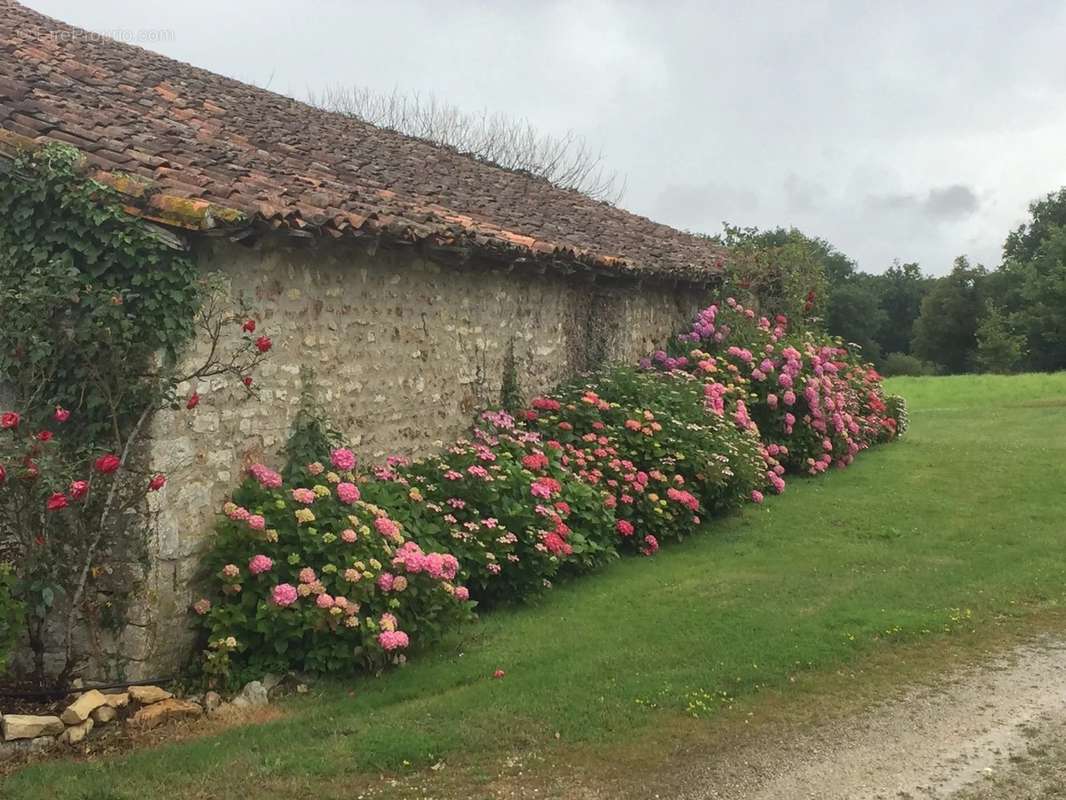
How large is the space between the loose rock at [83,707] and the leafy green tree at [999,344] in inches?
1722

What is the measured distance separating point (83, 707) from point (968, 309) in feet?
174

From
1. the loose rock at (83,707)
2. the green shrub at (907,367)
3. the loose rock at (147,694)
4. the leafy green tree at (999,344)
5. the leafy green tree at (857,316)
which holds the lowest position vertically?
the loose rock at (147,694)

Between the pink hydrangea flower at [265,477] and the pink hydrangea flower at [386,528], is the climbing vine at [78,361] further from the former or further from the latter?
the pink hydrangea flower at [386,528]

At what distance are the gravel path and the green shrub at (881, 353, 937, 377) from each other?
46563 mm

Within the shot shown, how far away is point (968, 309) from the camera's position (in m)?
50.7

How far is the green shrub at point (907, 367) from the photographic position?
4938 centimetres

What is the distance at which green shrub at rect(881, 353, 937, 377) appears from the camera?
4938 cm

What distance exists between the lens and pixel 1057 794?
4.16 meters

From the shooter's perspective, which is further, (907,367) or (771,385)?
Answer: (907,367)

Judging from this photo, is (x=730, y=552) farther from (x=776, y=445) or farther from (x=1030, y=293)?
(x=1030, y=293)

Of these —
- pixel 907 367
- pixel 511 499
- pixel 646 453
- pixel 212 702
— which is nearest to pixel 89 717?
pixel 212 702

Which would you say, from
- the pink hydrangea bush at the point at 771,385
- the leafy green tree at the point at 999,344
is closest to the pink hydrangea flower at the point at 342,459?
the pink hydrangea bush at the point at 771,385

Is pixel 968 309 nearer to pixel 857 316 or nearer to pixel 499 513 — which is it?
pixel 857 316

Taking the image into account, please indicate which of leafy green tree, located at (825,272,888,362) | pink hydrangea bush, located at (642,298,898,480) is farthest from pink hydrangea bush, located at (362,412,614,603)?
leafy green tree, located at (825,272,888,362)
